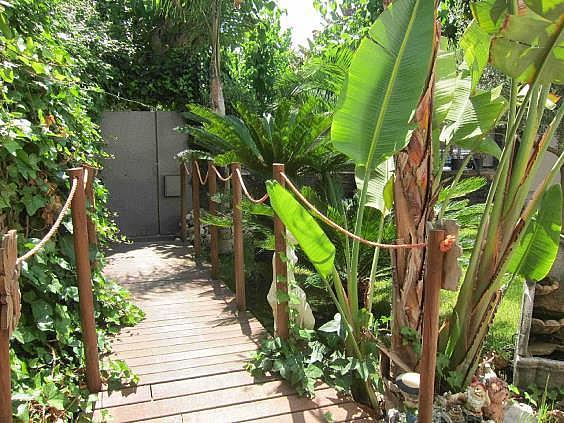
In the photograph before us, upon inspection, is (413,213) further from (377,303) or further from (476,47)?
(377,303)

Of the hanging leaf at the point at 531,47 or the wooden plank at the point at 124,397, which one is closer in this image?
the hanging leaf at the point at 531,47

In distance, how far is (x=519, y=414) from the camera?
8.85ft

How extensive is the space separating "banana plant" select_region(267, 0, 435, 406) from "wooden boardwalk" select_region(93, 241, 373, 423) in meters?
0.56

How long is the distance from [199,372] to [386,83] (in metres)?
2.31

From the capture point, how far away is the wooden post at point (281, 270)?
11.1 feet

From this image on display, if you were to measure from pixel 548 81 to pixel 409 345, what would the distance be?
5.70 ft

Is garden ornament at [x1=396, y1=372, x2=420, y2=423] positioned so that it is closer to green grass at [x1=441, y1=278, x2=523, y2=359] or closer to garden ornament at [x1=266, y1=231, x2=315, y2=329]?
garden ornament at [x1=266, y1=231, x2=315, y2=329]

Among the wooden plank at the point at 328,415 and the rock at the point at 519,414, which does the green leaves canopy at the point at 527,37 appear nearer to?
the rock at the point at 519,414

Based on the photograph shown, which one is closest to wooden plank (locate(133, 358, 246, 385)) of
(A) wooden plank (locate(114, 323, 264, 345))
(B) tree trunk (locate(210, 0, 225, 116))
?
(A) wooden plank (locate(114, 323, 264, 345))

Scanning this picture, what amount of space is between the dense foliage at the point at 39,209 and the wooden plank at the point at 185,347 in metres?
0.23

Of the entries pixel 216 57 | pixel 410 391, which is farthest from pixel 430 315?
pixel 216 57

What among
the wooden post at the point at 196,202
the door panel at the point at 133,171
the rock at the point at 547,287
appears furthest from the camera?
the door panel at the point at 133,171

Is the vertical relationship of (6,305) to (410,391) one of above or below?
above

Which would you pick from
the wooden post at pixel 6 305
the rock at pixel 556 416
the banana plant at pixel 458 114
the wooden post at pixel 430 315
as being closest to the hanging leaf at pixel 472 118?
the banana plant at pixel 458 114
